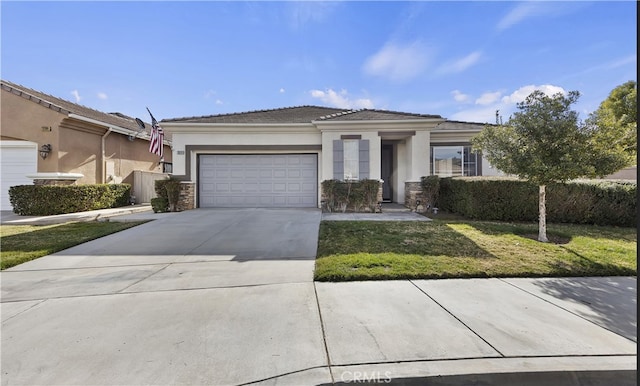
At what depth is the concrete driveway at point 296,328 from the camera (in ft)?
7.03

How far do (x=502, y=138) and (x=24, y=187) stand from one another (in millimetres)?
16418

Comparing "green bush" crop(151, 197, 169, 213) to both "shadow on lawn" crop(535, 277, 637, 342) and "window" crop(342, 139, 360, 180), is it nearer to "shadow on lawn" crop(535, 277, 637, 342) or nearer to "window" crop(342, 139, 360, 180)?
"window" crop(342, 139, 360, 180)

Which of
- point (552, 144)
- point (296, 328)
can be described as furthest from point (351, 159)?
point (296, 328)

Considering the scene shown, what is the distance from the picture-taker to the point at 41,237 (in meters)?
6.75

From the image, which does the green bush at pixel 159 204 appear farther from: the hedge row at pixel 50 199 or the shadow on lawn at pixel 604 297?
the shadow on lawn at pixel 604 297

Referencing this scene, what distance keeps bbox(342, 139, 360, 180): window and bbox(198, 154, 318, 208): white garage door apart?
153 centimetres

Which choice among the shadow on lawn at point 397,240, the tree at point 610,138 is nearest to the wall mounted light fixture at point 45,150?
the shadow on lawn at point 397,240

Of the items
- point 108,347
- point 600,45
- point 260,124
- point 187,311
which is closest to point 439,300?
point 187,311

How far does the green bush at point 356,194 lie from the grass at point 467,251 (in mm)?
2987

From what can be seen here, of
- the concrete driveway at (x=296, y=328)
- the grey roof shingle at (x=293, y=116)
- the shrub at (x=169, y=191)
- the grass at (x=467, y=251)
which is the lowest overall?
the concrete driveway at (x=296, y=328)

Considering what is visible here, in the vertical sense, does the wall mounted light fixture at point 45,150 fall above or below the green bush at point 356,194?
above

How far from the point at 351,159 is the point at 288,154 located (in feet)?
9.64

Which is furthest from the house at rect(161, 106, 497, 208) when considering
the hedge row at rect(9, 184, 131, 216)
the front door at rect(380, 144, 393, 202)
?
the hedge row at rect(9, 184, 131, 216)

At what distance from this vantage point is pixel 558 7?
655cm
